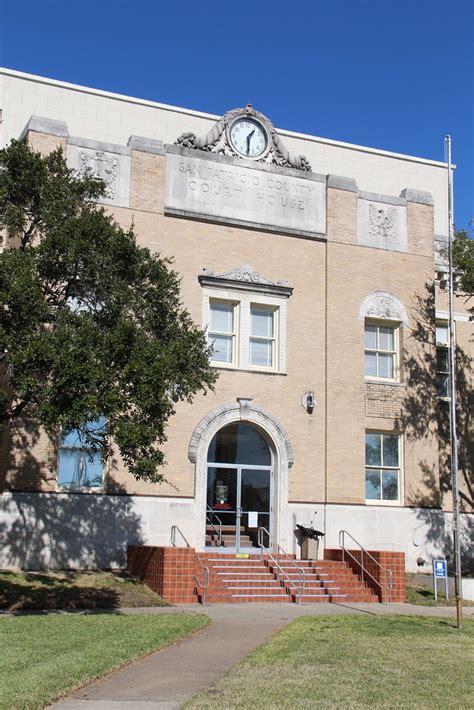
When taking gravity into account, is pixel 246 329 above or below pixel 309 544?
above

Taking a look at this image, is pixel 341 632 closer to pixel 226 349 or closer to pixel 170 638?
pixel 170 638

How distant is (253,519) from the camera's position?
23.7 m

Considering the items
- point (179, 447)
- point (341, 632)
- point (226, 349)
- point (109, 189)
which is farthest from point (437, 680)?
point (109, 189)

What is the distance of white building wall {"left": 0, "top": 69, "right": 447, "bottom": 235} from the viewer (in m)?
29.8

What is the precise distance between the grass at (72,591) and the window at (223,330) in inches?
260

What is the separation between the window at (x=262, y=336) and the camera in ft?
81.0

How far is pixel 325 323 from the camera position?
83.1 feet

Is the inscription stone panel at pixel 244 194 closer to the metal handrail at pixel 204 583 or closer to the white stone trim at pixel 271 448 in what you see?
the white stone trim at pixel 271 448

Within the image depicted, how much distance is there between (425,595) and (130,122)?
62.1 ft

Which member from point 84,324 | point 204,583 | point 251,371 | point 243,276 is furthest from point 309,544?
point 84,324

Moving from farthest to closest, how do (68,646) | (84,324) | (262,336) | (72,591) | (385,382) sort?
(385,382) → (262,336) → (72,591) → (84,324) → (68,646)

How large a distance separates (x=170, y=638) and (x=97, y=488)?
9.19 m

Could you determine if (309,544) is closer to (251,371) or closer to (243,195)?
(251,371)

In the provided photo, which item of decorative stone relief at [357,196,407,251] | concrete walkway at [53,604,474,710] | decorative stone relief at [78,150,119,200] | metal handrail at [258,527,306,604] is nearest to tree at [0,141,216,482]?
concrete walkway at [53,604,474,710]
